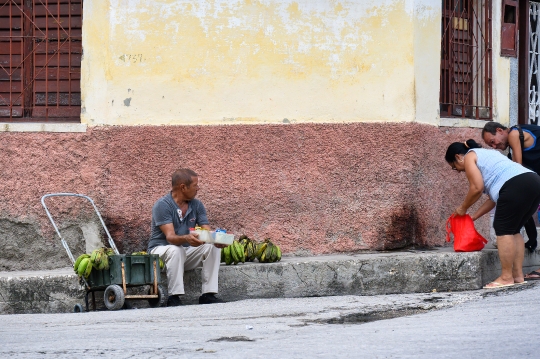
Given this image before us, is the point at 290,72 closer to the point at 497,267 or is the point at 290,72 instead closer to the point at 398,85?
the point at 398,85

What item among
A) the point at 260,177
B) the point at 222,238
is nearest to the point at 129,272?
the point at 222,238

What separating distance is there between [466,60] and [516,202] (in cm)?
245

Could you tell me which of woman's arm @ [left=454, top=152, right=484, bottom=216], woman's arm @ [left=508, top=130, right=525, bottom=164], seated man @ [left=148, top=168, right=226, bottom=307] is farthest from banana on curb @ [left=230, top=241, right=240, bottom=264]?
woman's arm @ [left=508, top=130, right=525, bottom=164]

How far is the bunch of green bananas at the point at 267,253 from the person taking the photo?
27.9 ft

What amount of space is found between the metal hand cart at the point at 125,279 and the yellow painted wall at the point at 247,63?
1.77 metres

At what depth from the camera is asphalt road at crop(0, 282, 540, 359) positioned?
5340mm

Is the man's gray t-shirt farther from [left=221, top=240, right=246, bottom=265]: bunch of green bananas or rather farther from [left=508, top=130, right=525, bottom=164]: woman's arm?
[left=508, top=130, right=525, bottom=164]: woman's arm

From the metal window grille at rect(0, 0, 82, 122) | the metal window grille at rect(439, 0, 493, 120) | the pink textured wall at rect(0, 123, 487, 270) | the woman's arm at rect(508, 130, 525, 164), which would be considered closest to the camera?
the woman's arm at rect(508, 130, 525, 164)

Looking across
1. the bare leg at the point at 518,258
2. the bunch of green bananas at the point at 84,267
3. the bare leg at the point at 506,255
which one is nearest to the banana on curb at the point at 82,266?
the bunch of green bananas at the point at 84,267

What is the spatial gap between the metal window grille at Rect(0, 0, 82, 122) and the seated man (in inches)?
64.4

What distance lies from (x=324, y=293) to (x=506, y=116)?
326cm

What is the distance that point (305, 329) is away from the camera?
637cm

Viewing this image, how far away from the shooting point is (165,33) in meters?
9.09

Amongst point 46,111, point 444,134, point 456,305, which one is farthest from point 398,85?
point 46,111
